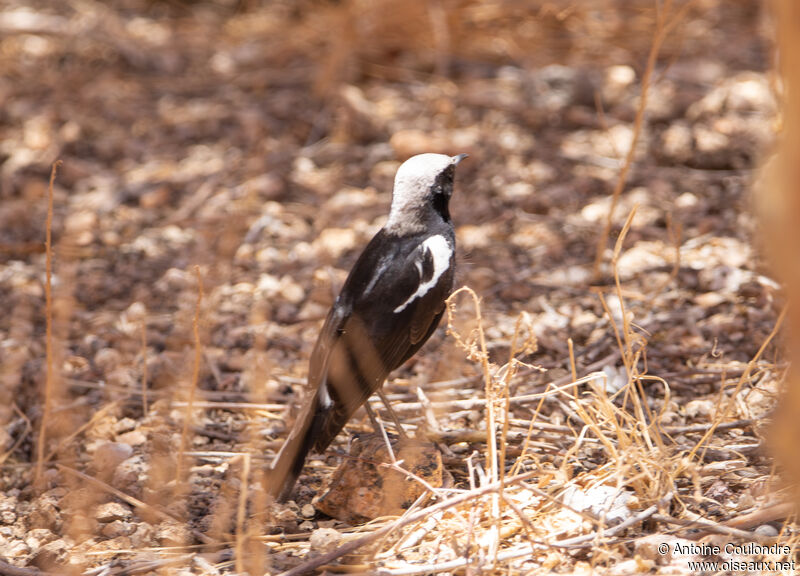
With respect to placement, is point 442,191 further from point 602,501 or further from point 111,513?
point 111,513

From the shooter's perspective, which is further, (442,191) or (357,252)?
(357,252)

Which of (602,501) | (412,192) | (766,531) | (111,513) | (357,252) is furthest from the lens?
(357,252)

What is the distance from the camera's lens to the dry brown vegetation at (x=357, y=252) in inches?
110

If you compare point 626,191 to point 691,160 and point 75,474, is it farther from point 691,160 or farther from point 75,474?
point 75,474

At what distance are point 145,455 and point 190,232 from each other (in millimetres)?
2201

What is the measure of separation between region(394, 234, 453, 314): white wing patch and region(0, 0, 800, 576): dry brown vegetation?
0.26 meters

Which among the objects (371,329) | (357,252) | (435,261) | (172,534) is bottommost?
(172,534)

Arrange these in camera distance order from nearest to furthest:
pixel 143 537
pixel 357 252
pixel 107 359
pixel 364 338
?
pixel 143 537 → pixel 364 338 → pixel 107 359 → pixel 357 252

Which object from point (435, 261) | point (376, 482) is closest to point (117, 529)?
point (376, 482)

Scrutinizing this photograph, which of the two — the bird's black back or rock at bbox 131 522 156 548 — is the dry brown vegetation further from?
the bird's black back

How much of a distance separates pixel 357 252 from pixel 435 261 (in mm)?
1706

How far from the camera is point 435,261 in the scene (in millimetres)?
3438

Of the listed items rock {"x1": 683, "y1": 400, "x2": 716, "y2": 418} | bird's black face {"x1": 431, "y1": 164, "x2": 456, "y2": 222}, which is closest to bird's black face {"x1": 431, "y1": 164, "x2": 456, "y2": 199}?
bird's black face {"x1": 431, "y1": 164, "x2": 456, "y2": 222}

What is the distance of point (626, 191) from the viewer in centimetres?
542
